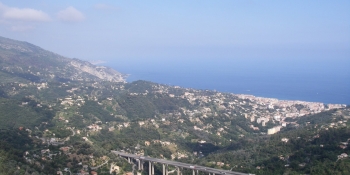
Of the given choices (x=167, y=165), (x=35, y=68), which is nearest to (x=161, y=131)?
(x=167, y=165)

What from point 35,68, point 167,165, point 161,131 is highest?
point 35,68

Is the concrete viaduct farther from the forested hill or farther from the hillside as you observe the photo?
the hillside

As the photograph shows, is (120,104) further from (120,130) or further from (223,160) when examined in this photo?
(223,160)

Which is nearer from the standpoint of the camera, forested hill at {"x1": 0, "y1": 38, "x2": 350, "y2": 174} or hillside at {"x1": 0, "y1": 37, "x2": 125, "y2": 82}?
forested hill at {"x1": 0, "y1": 38, "x2": 350, "y2": 174}

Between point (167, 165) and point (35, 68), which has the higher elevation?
point (35, 68)

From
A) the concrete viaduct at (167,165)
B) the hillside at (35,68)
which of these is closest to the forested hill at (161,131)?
the concrete viaduct at (167,165)

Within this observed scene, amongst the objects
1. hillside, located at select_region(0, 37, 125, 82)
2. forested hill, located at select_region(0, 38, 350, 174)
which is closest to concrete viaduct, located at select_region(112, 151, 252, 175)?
forested hill, located at select_region(0, 38, 350, 174)

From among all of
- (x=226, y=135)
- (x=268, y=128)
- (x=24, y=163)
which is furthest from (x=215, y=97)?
(x=24, y=163)

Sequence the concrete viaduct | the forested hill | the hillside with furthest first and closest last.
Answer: the hillside
the concrete viaduct
the forested hill

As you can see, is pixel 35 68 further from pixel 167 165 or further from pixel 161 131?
pixel 167 165
